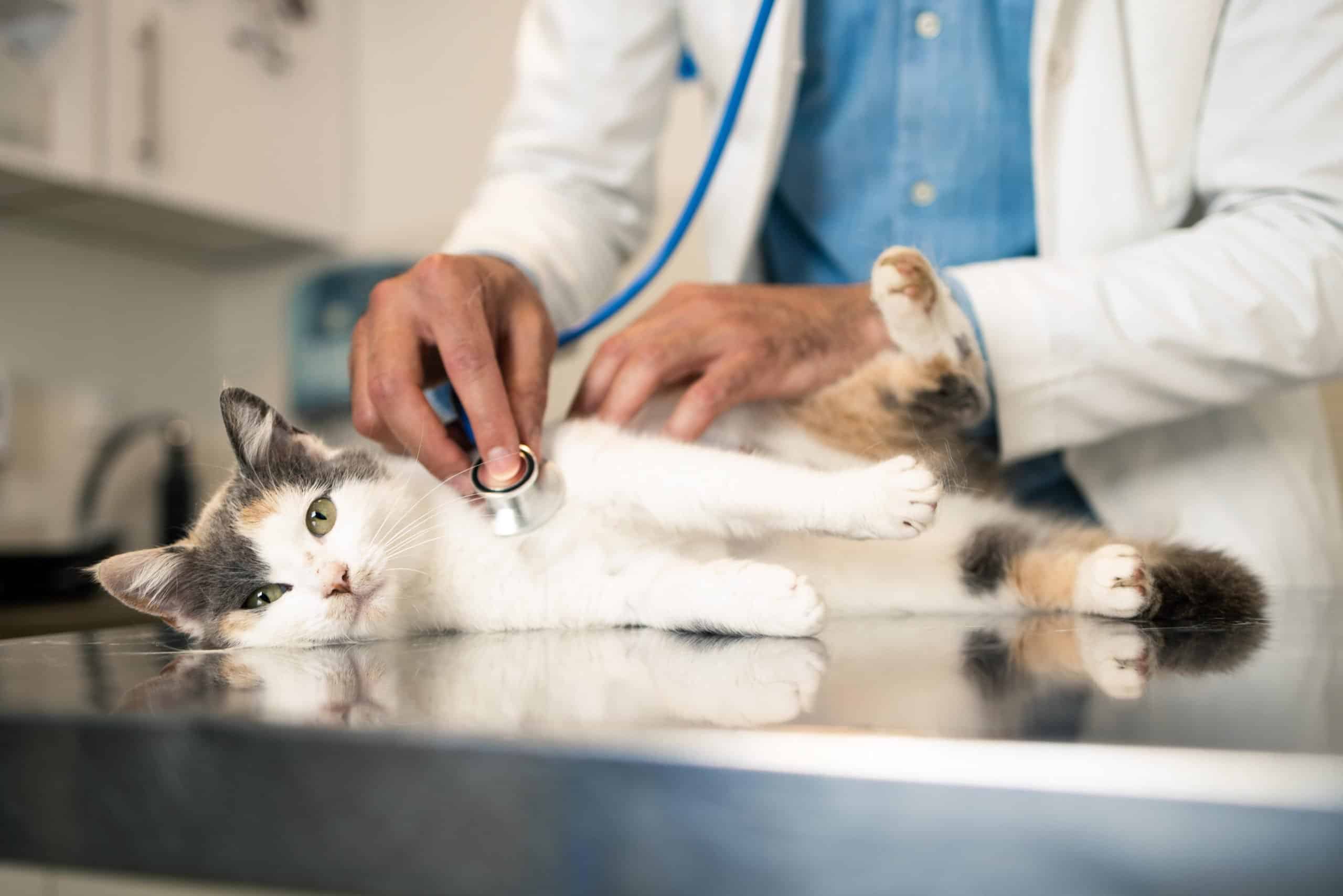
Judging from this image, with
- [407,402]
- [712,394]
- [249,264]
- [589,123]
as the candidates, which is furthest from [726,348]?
[249,264]

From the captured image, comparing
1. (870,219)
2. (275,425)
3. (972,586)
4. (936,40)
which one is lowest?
(972,586)

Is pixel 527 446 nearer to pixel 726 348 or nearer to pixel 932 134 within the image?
pixel 726 348

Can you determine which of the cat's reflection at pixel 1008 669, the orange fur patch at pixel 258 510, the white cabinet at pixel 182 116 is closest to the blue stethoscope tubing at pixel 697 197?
the orange fur patch at pixel 258 510

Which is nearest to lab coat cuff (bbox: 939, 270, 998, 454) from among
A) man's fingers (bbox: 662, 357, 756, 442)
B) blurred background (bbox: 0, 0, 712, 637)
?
man's fingers (bbox: 662, 357, 756, 442)

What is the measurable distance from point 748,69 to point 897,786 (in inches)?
33.6

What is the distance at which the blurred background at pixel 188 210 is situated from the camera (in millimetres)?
2234

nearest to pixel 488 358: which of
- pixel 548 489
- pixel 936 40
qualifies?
pixel 548 489

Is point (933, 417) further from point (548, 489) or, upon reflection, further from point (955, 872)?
point (955, 872)

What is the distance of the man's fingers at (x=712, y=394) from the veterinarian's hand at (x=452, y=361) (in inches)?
4.9

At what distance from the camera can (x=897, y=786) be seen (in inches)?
11.0

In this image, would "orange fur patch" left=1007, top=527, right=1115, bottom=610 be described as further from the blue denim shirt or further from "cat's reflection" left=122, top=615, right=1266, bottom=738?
the blue denim shirt

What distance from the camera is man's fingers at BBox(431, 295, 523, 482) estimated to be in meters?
0.73

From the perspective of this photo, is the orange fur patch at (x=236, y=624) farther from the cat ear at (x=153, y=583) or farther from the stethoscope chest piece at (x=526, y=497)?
the stethoscope chest piece at (x=526, y=497)

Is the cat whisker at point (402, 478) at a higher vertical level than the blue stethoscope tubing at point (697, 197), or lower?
lower
